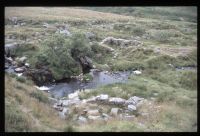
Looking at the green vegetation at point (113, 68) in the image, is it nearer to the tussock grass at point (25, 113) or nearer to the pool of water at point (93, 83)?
the tussock grass at point (25, 113)

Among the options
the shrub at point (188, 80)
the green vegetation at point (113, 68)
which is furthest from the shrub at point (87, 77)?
the shrub at point (188, 80)

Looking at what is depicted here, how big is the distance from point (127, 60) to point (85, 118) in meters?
8.80

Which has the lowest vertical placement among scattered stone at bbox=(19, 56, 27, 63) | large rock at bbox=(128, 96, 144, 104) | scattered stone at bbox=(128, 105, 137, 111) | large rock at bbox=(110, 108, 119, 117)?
large rock at bbox=(128, 96, 144, 104)

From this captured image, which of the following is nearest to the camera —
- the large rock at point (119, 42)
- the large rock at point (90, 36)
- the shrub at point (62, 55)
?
the shrub at point (62, 55)

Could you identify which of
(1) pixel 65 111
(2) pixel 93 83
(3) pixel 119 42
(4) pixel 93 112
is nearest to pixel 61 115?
(1) pixel 65 111

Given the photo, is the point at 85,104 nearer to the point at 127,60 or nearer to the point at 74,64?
the point at 74,64

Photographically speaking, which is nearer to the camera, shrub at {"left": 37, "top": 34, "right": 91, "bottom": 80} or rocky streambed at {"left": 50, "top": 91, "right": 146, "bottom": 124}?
rocky streambed at {"left": 50, "top": 91, "right": 146, "bottom": 124}

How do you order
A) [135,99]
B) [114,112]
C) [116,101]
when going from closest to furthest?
[114,112]
[116,101]
[135,99]

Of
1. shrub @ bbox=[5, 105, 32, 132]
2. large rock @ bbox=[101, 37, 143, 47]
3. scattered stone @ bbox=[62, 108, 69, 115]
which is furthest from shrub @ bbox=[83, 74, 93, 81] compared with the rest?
shrub @ bbox=[5, 105, 32, 132]

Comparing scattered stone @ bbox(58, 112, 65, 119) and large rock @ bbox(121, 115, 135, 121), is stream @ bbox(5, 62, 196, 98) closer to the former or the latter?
scattered stone @ bbox(58, 112, 65, 119)

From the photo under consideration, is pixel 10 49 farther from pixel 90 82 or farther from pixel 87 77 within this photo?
pixel 90 82

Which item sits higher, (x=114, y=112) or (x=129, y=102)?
(x=114, y=112)

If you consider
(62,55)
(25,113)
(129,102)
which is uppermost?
(25,113)

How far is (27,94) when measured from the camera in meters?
8.80
